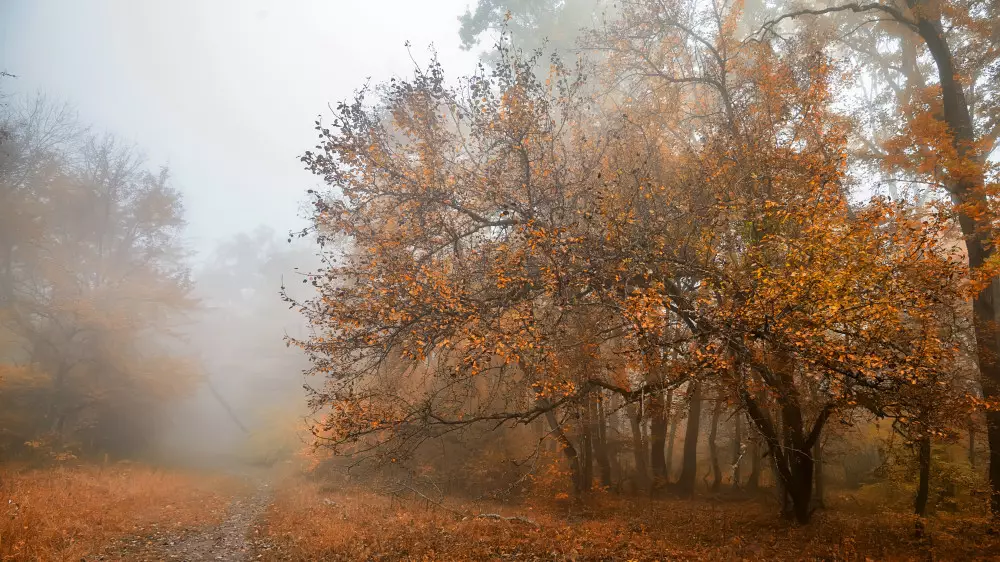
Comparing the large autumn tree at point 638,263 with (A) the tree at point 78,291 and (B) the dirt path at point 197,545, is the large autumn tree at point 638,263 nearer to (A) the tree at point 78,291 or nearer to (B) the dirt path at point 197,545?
(B) the dirt path at point 197,545

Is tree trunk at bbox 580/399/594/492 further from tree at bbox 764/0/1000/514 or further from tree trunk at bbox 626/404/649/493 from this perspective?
tree at bbox 764/0/1000/514

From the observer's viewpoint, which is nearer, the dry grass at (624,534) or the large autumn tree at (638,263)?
the large autumn tree at (638,263)

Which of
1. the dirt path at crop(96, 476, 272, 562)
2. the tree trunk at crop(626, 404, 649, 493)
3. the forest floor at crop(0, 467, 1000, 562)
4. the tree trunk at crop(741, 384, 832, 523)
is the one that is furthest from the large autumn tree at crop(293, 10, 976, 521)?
the dirt path at crop(96, 476, 272, 562)

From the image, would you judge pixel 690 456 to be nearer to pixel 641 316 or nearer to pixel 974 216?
pixel 974 216

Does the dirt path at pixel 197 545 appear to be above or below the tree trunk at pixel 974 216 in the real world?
below

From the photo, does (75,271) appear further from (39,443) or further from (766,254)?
(766,254)

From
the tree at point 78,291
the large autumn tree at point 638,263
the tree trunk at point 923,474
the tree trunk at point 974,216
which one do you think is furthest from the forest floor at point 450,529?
the tree at point 78,291

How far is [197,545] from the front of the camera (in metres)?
12.0

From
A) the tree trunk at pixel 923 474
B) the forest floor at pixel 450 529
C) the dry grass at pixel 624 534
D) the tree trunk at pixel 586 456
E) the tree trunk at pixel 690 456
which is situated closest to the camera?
the dry grass at pixel 624 534

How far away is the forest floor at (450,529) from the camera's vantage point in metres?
9.03

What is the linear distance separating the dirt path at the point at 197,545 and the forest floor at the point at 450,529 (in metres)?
0.04

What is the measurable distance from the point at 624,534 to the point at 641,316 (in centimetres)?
642

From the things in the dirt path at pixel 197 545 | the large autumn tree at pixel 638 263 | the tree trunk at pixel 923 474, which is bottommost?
the dirt path at pixel 197 545

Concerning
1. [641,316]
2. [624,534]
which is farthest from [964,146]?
A: [624,534]
